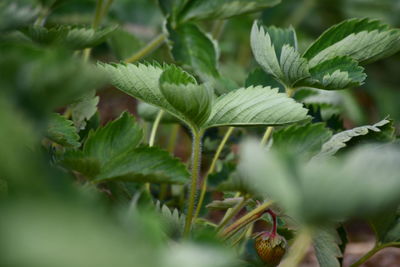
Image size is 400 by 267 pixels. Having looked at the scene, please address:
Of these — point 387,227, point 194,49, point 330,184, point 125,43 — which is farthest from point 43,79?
point 125,43

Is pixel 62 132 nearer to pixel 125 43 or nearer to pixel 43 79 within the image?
pixel 43 79

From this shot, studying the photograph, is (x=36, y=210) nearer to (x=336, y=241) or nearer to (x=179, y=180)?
(x=179, y=180)

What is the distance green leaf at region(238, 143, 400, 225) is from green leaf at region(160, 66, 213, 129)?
0.41ft

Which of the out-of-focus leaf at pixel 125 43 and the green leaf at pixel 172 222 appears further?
the out-of-focus leaf at pixel 125 43

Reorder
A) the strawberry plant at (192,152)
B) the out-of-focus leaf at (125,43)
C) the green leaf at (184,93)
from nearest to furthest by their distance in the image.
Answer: the strawberry plant at (192,152), the green leaf at (184,93), the out-of-focus leaf at (125,43)

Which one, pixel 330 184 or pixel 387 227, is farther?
pixel 387 227

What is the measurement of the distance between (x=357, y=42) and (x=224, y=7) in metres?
0.24

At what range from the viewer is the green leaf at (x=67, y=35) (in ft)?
1.98

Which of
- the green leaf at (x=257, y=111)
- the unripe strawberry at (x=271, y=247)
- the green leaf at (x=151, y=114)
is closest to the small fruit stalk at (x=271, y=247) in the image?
the unripe strawberry at (x=271, y=247)

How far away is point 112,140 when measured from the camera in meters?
0.48

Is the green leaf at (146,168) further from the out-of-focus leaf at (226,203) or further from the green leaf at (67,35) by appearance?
the green leaf at (67,35)

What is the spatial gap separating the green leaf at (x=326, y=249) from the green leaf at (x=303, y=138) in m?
0.12

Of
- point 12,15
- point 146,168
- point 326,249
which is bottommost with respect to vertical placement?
point 326,249

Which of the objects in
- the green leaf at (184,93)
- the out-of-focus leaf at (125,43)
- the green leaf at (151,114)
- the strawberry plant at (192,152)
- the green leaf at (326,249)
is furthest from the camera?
the out-of-focus leaf at (125,43)
